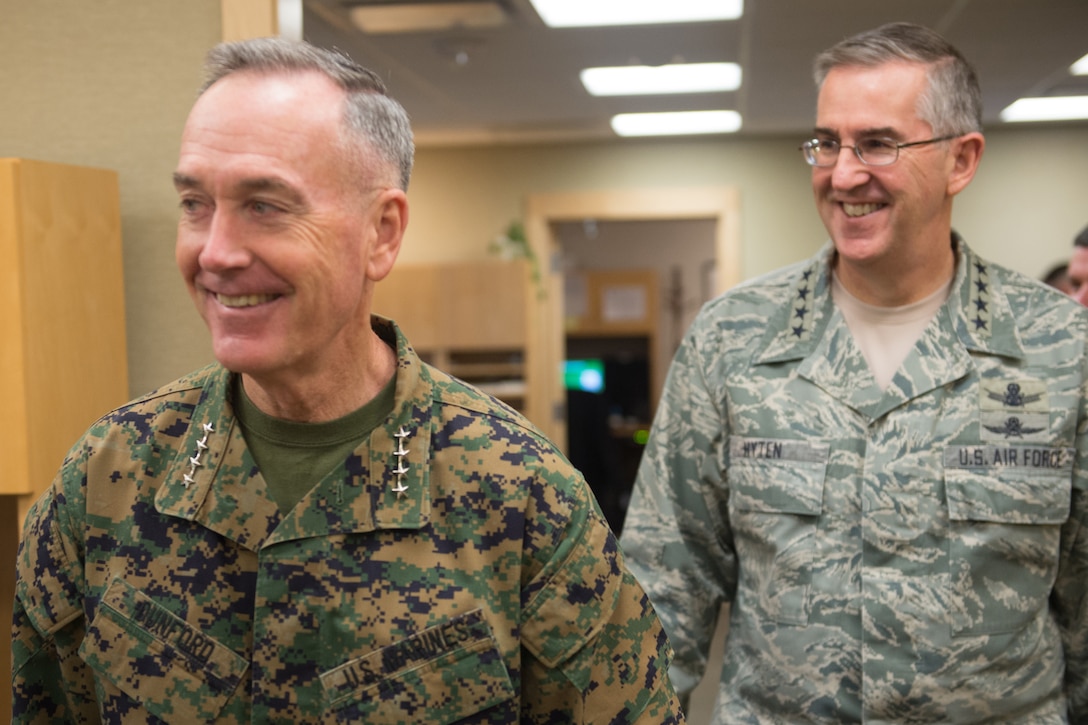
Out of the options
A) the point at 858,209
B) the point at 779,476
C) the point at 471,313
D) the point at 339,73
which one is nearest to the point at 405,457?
the point at 339,73

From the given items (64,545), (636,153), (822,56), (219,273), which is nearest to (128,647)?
(64,545)

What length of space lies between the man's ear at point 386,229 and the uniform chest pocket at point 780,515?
863mm

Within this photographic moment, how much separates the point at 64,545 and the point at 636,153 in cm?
578

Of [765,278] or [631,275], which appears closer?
[765,278]

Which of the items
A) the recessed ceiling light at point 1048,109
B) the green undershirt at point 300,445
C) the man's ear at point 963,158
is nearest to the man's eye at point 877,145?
the man's ear at point 963,158

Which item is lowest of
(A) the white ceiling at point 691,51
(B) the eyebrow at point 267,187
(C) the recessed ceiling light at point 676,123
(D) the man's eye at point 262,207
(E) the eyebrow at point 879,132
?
(D) the man's eye at point 262,207

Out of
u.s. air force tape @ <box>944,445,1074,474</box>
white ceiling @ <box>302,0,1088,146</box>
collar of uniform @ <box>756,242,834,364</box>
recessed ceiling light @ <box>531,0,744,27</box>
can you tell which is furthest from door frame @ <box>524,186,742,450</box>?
u.s. air force tape @ <box>944,445,1074,474</box>

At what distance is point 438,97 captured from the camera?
5.22 metres

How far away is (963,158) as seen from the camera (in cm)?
184

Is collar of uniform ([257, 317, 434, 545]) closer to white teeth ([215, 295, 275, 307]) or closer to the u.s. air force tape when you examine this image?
white teeth ([215, 295, 275, 307])

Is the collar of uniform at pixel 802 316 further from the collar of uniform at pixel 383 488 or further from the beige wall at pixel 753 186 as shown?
the beige wall at pixel 753 186

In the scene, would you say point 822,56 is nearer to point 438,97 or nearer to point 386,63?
point 386,63

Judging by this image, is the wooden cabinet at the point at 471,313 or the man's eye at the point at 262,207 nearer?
the man's eye at the point at 262,207

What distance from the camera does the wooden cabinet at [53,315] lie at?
5.69 feet
